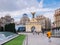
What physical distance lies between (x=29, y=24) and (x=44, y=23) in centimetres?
2557

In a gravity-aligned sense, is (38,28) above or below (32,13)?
below

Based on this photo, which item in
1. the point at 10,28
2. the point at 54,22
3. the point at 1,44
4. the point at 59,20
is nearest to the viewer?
the point at 1,44

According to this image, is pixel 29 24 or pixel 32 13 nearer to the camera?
pixel 29 24

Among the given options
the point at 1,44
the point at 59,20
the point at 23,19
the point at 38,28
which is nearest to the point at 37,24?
the point at 38,28

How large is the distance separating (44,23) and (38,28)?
2659 centimetres

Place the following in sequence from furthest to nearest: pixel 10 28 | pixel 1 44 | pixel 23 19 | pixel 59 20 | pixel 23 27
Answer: pixel 23 19
pixel 59 20
pixel 23 27
pixel 10 28
pixel 1 44

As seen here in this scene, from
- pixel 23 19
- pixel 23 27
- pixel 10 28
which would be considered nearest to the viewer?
pixel 10 28

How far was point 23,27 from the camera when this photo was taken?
316ft

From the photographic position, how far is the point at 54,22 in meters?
115

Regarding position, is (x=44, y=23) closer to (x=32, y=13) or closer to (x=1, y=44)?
(x=32, y=13)

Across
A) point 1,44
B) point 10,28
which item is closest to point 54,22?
point 10,28

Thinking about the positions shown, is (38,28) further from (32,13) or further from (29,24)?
(32,13)

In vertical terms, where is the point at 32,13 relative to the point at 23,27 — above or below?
above

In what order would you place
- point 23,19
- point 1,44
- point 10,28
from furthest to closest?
point 23,19 < point 10,28 < point 1,44
